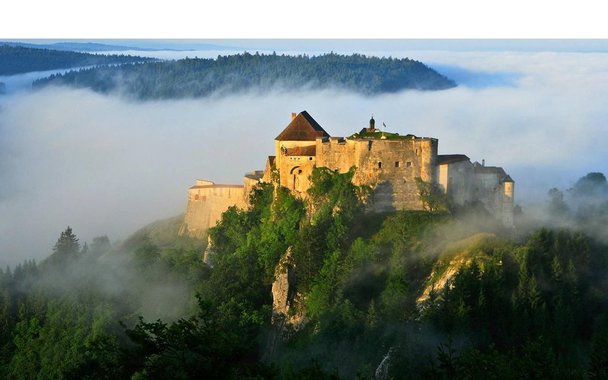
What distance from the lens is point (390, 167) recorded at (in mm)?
66062

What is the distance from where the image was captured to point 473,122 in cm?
15038

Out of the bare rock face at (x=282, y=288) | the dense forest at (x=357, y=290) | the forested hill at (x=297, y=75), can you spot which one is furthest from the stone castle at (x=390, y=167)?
the forested hill at (x=297, y=75)

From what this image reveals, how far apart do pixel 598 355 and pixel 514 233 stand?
22078 millimetres

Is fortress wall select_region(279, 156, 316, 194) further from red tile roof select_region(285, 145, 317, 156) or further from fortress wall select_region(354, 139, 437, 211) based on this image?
fortress wall select_region(354, 139, 437, 211)

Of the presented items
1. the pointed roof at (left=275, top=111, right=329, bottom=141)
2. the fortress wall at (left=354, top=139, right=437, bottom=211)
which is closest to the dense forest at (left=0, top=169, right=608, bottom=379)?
the fortress wall at (left=354, top=139, right=437, bottom=211)

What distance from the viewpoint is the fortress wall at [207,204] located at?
7781 centimetres

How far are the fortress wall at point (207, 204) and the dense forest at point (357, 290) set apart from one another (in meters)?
1.27

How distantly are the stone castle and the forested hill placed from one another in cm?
10351

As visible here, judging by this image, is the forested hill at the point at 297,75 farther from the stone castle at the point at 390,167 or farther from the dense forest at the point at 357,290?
the stone castle at the point at 390,167

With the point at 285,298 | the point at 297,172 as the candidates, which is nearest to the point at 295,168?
the point at 297,172

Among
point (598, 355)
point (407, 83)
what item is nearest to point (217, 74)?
point (407, 83)

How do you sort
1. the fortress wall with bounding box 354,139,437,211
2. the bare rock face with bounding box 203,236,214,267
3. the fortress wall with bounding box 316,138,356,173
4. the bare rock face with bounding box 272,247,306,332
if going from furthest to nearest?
the bare rock face with bounding box 203,236,214,267 → the fortress wall with bounding box 316,138,356,173 → the bare rock face with bounding box 272,247,306,332 → the fortress wall with bounding box 354,139,437,211

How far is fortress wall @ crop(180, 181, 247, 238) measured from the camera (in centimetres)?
7781

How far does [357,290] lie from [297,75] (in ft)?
407
